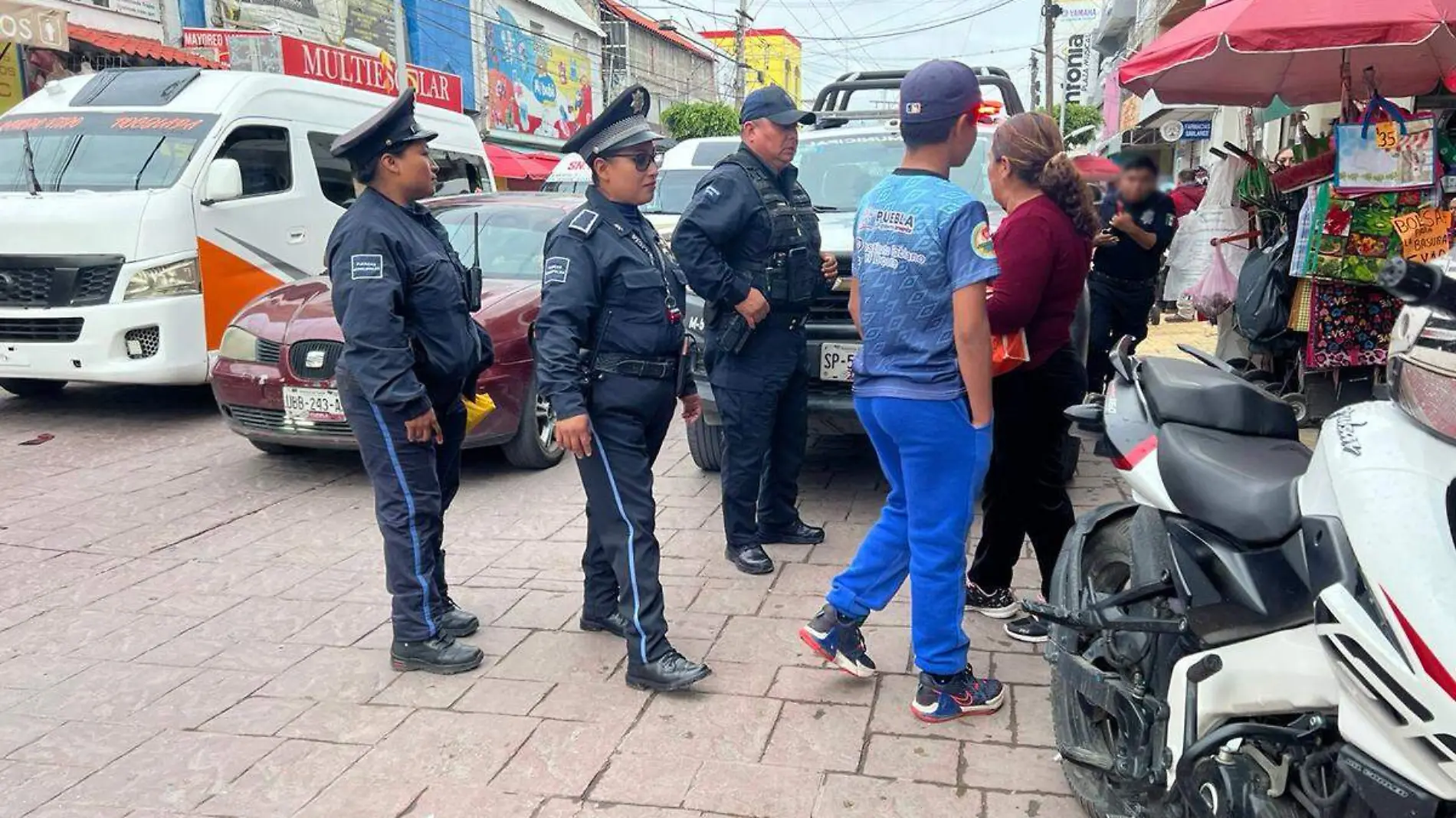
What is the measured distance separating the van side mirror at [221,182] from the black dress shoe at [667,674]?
562 centimetres

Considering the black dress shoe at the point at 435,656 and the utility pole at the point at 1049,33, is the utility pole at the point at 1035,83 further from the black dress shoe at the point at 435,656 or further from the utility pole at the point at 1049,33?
the black dress shoe at the point at 435,656

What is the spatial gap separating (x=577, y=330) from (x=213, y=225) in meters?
5.39

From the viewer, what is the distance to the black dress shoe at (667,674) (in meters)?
3.42

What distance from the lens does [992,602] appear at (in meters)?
→ 3.99

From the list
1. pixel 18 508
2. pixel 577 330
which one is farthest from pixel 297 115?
pixel 577 330

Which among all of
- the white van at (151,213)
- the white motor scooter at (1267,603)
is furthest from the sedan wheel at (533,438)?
the white motor scooter at (1267,603)

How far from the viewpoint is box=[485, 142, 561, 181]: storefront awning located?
922 inches

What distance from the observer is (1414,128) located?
5.45 m

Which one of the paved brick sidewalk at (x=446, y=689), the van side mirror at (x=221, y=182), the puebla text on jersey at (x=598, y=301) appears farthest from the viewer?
the van side mirror at (x=221, y=182)

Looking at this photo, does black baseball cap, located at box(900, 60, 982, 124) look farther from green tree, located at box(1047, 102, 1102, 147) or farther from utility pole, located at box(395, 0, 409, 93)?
green tree, located at box(1047, 102, 1102, 147)

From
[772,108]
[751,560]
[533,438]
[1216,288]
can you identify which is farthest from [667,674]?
[1216,288]

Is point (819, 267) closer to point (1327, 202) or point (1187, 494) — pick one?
point (1187, 494)

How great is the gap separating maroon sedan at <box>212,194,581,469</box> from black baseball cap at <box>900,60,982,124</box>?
8.82 ft

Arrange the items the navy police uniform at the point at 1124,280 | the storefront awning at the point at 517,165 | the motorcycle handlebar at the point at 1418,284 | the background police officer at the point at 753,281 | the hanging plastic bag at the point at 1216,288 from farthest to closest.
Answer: the storefront awning at the point at 517,165, the hanging plastic bag at the point at 1216,288, the navy police uniform at the point at 1124,280, the background police officer at the point at 753,281, the motorcycle handlebar at the point at 1418,284
